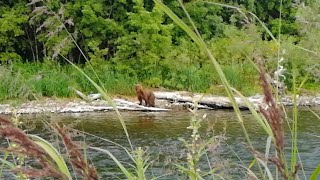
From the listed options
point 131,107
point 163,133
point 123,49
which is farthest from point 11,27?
point 163,133

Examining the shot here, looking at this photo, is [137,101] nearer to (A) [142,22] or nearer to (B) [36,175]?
(A) [142,22]

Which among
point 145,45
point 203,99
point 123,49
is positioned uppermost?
point 145,45

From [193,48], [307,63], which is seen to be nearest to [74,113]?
[193,48]

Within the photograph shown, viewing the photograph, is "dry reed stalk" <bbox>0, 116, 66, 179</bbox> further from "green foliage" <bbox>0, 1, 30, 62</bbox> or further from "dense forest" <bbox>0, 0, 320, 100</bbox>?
"green foliage" <bbox>0, 1, 30, 62</bbox>

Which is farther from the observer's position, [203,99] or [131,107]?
[203,99]

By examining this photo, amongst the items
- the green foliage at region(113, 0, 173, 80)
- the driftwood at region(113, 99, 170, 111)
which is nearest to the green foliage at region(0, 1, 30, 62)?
the green foliage at region(113, 0, 173, 80)

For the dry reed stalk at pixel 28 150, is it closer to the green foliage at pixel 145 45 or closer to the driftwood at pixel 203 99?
the driftwood at pixel 203 99

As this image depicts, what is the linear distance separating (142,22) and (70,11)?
3.08m

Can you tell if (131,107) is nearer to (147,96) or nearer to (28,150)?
(147,96)

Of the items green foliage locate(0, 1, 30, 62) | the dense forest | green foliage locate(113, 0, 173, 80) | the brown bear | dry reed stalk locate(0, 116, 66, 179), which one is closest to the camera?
dry reed stalk locate(0, 116, 66, 179)

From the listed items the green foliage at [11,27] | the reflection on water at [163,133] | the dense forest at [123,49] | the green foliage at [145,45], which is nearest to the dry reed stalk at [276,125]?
the reflection on water at [163,133]

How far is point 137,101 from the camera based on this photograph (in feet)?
65.6

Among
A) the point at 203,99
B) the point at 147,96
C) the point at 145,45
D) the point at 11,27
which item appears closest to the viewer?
the point at 147,96

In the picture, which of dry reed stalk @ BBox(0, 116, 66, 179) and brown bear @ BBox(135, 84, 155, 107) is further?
brown bear @ BBox(135, 84, 155, 107)
